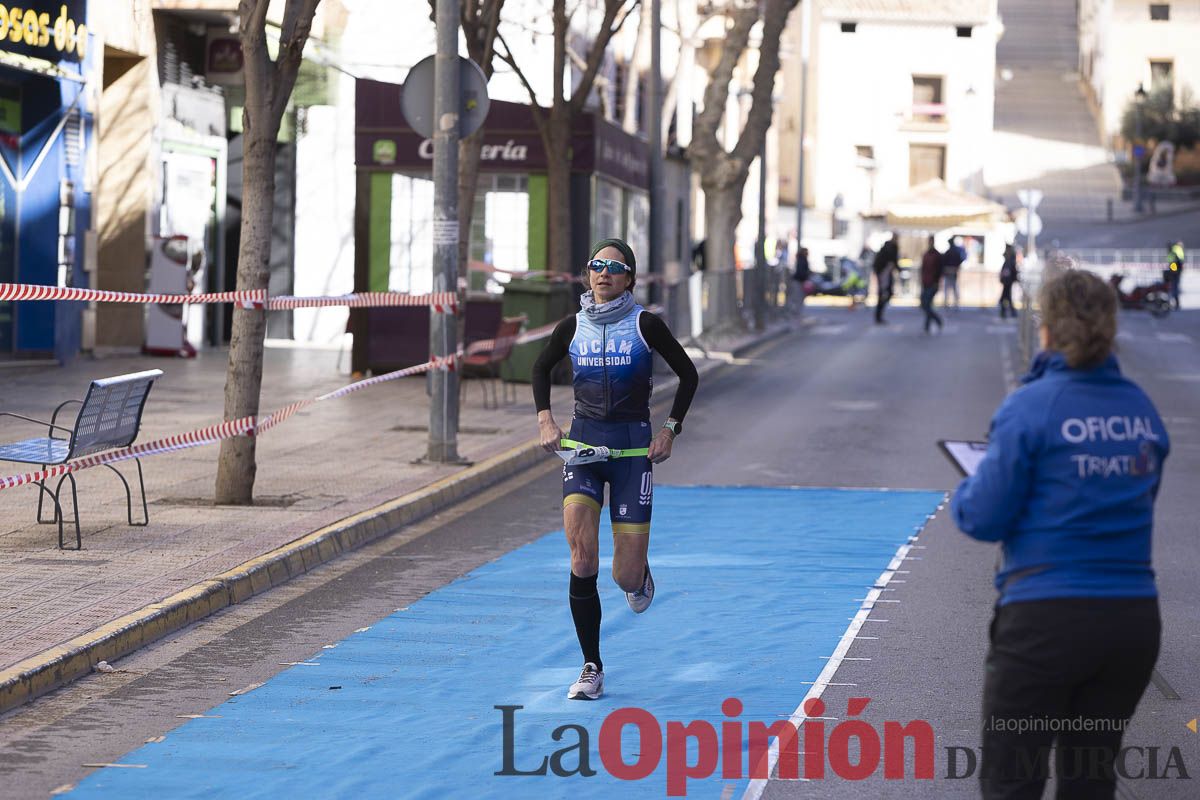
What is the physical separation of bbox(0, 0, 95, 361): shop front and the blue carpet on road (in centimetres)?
1201

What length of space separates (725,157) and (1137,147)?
49531 mm

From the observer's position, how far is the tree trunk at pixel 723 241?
1297 inches

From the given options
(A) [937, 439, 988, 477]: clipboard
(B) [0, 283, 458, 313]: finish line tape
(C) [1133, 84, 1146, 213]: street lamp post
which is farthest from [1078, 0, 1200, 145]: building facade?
(A) [937, 439, 988, 477]: clipboard

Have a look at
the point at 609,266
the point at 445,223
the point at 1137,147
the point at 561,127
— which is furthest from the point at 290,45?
the point at 1137,147

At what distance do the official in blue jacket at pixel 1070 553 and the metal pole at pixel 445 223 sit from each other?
1029cm

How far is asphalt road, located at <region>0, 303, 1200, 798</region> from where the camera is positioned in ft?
22.4

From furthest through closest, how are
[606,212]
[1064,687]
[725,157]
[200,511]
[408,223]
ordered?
[725,157]
[606,212]
[408,223]
[200,511]
[1064,687]

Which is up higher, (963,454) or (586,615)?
(963,454)

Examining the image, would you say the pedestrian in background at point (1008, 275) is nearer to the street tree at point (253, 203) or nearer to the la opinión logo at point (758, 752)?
the street tree at point (253, 203)

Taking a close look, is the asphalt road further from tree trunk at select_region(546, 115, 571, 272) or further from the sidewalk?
tree trunk at select_region(546, 115, 571, 272)

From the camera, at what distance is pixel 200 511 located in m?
11.7

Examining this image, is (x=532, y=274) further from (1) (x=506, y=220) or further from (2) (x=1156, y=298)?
(2) (x=1156, y=298)

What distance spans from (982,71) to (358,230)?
60284 mm

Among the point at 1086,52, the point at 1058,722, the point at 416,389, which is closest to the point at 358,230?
the point at 416,389
